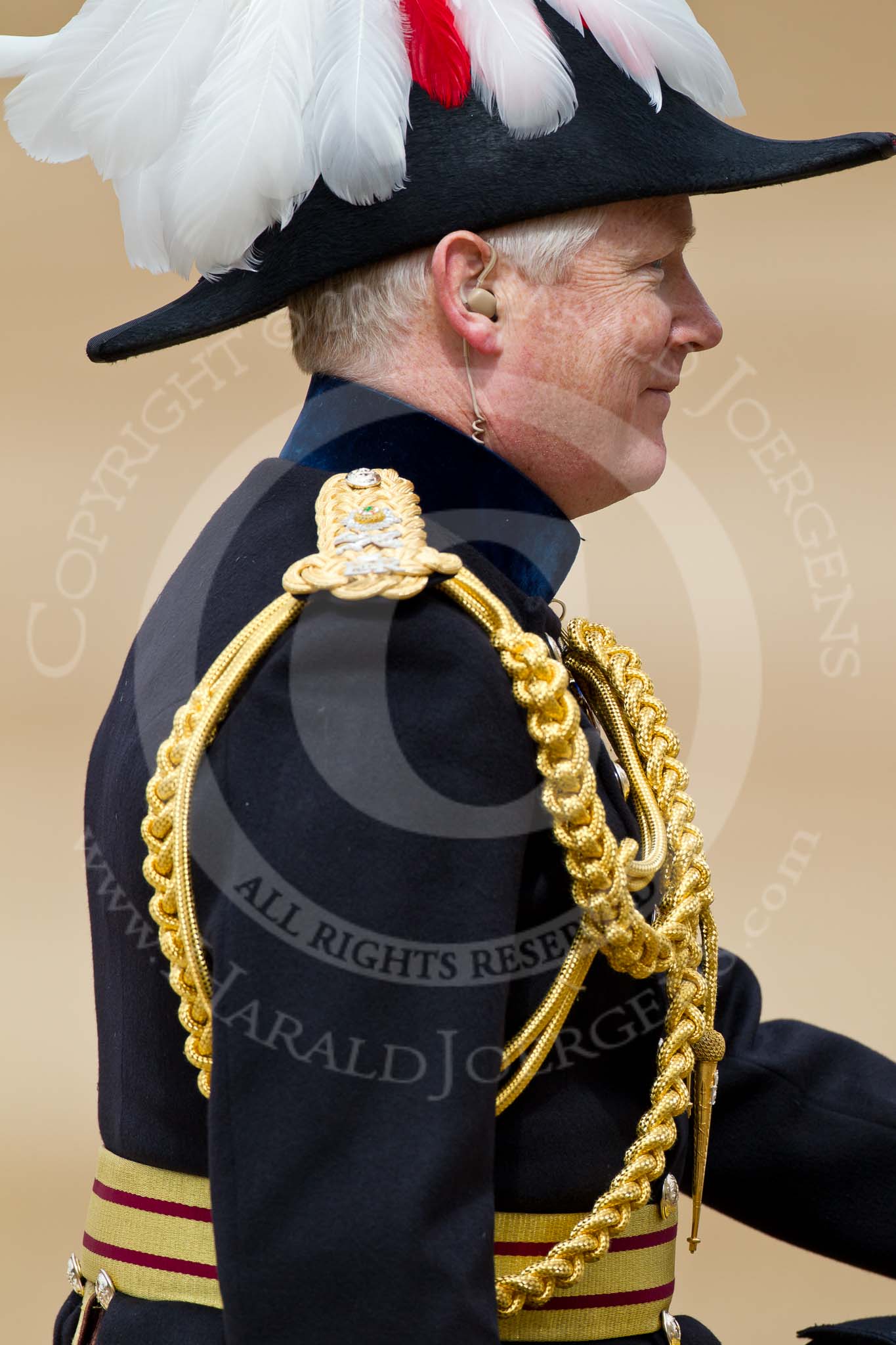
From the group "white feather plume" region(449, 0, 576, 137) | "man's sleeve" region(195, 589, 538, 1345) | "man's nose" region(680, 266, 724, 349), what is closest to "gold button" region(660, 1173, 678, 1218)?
"man's sleeve" region(195, 589, 538, 1345)

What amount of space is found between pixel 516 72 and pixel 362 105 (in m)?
0.10

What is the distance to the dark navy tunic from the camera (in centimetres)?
81

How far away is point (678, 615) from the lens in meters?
2.37

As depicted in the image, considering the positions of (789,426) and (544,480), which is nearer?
(544,480)

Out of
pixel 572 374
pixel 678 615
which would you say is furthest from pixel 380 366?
pixel 678 615

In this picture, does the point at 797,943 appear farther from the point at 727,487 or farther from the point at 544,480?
the point at 544,480

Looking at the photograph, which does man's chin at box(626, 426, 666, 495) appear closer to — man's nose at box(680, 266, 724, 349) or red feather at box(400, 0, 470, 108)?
man's nose at box(680, 266, 724, 349)

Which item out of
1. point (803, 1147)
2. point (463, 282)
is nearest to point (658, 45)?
point (463, 282)

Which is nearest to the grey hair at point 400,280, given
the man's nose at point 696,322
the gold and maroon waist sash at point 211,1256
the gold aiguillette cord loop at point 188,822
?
the man's nose at point 696,322

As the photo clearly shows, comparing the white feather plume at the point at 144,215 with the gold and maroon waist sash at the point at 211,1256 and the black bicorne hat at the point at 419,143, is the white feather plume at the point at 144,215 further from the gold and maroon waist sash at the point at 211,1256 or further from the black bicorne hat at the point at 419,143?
the gold and maroon waist sash at the point at 211,1256

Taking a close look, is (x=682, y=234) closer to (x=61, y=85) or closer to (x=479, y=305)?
(x=479, y=305)

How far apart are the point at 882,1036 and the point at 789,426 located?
0.92m

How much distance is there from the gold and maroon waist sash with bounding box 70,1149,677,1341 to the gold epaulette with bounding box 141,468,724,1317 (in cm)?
3

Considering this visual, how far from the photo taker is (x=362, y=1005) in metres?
0.82
